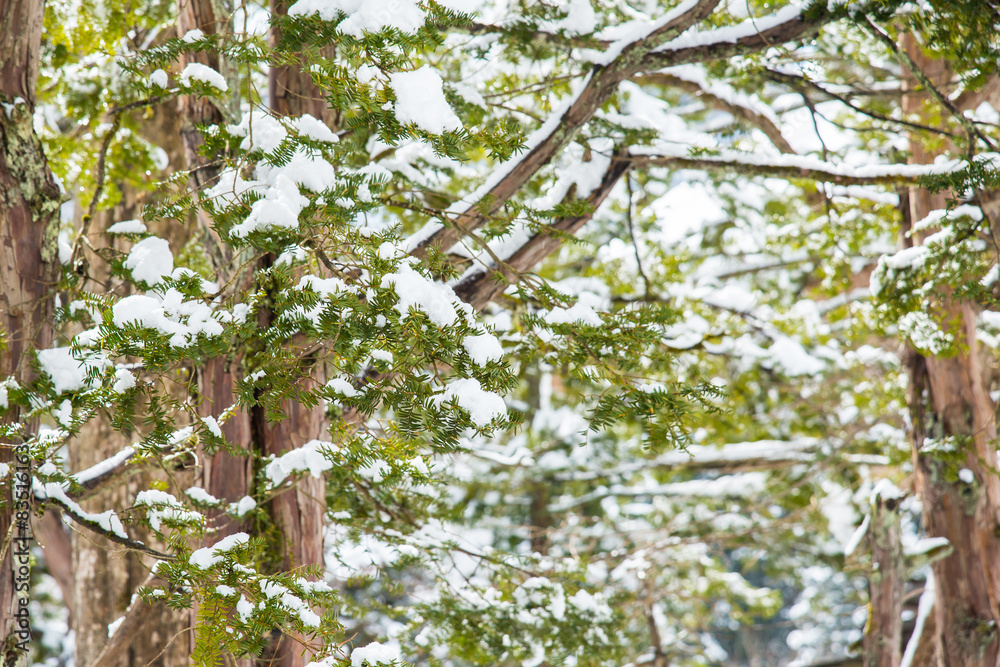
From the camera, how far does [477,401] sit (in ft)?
6.06

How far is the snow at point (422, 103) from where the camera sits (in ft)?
6.31

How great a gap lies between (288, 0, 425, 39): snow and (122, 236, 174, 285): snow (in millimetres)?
889

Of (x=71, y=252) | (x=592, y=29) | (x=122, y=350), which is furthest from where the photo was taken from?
(x=592, y=29)

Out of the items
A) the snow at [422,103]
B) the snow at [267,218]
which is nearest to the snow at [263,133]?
the snow at [267,218]

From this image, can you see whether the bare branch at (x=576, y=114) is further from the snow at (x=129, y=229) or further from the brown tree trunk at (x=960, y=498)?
the brown tree trunk at (x=960, y=498)

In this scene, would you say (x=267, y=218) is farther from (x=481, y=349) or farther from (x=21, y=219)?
(x=21, y=219)

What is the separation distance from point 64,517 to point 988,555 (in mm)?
5798

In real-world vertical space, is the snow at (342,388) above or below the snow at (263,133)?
below

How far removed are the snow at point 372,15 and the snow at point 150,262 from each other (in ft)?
2.92

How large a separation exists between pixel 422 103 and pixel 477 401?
0.82m

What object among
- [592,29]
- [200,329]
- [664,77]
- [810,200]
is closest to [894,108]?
[810,200]

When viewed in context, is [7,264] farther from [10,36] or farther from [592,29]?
[592,29]

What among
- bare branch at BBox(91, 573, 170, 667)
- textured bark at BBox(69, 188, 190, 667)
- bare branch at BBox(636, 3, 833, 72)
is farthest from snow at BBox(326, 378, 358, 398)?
textured bark at BBox(69, 188, 190, 667)

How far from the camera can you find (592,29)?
3441 mm
